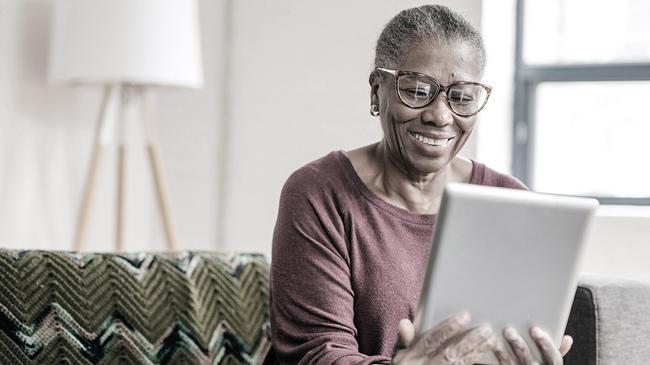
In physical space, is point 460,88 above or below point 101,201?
above

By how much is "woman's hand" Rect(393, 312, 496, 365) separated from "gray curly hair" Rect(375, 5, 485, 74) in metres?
0.48

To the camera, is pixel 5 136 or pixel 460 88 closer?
pixel 460 88

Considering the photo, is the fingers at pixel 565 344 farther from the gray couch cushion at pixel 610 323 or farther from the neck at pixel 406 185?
the neck at pixel 406 185

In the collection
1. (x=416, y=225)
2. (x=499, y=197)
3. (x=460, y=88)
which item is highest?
(x=460, y=88)

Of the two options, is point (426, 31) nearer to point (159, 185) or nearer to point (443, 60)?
point (443, 60)

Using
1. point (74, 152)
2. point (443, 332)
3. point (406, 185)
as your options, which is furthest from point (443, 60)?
point (74, 152)

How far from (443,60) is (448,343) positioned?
475 mm

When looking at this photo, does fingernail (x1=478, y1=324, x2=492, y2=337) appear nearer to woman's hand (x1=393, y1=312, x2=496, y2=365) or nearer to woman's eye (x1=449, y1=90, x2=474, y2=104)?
woman's hand (x1=393, y1=312, x2=496, y2=365)

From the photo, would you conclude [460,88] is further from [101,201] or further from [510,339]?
[101,201]

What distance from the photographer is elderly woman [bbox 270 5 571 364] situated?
5.49 feet

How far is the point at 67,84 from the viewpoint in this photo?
10.8 ft

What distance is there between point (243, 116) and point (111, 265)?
82.9 inches

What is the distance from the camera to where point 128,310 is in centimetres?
182

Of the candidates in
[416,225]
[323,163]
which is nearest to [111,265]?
[323,163]
